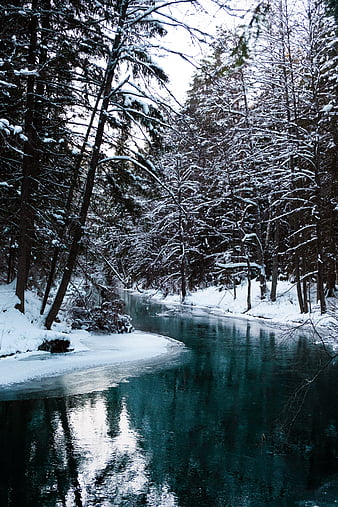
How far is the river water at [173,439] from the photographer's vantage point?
251 inches

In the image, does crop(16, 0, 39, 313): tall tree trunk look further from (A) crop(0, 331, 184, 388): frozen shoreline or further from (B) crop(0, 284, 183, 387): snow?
(A) crop(0, 331, 184, 388): frozen shoreline

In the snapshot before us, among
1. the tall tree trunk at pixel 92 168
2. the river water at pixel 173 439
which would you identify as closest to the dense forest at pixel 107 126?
the tall tree trunk at pixel 92 168

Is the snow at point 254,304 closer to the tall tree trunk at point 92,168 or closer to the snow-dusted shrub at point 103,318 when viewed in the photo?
the snow-dusted shrub at point 103,318

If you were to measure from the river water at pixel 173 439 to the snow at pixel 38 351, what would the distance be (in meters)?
0.77

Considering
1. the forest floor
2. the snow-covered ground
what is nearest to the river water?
the forest floor

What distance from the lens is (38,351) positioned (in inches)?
593

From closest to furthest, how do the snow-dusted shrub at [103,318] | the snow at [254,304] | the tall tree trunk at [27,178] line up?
1. the tall tree trunk at [27,178]
2. the snow-dusted shrub at [103,318]
3. the snow at [254,304]

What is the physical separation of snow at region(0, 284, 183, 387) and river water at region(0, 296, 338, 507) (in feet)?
2.54

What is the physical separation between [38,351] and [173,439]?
7730 millimetres

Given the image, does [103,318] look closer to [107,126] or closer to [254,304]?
[107,126]

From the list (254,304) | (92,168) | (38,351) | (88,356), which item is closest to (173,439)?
(88,356)

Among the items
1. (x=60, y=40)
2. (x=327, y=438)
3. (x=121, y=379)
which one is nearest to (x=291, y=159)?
(x=60, y=40)

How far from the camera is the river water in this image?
6.37 metres

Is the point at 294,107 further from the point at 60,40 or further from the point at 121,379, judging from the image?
the point at 121,379
